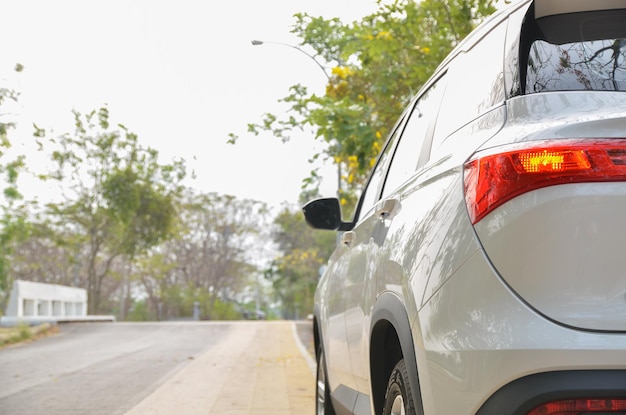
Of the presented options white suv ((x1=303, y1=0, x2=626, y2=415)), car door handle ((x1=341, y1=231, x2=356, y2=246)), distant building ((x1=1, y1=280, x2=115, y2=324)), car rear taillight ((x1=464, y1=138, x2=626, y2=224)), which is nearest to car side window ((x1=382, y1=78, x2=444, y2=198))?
A: white suv ((x1=303, y1=0, x2=626, y2=415))

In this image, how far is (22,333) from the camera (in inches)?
729

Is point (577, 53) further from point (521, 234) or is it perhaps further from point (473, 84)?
point (521, 234)

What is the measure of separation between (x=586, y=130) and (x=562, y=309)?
19.0 inches

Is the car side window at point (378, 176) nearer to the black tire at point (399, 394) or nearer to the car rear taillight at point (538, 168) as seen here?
the black tire at point (399, 394)

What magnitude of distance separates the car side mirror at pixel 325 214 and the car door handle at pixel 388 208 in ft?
4.29

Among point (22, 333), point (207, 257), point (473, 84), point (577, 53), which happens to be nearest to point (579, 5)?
point (577, 53)

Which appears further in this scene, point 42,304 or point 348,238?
point 42,304

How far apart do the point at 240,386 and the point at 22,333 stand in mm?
10100

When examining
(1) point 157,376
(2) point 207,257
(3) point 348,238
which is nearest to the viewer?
(3) point 348,238

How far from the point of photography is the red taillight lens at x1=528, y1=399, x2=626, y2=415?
2.24 meters

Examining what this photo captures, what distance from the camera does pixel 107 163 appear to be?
40531 mm

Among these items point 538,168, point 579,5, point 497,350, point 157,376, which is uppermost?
point 579,5

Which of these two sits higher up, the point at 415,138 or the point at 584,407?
the point at 415,138

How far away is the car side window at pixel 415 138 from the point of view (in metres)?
3.71
